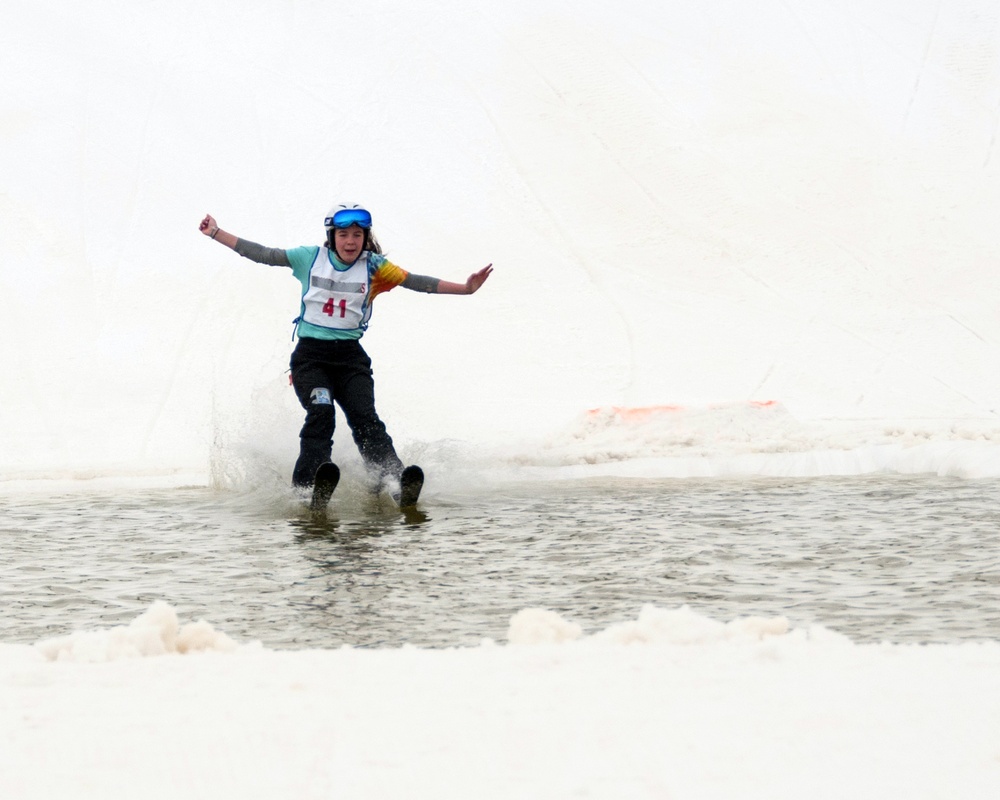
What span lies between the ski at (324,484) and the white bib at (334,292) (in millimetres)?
1042

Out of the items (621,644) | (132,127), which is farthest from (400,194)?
(621,644)

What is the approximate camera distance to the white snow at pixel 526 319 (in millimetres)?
2924

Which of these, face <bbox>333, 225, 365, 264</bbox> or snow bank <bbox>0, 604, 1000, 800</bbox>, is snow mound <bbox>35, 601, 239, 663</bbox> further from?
face <bbox>333, 225, 365, 264</bbox>

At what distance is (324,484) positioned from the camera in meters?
8.09

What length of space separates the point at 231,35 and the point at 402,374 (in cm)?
1161

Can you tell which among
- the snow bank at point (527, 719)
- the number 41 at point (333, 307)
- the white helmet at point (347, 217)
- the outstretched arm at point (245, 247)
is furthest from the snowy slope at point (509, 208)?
the snow bank at point (527, 719)

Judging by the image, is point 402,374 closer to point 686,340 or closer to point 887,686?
point 686,340

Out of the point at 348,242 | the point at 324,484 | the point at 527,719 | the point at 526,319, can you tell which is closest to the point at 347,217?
the point at 348,242

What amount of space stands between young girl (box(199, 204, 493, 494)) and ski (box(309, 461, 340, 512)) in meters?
0.31

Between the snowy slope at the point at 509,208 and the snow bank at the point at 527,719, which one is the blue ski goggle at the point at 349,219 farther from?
the snow bank at the point at 527,719

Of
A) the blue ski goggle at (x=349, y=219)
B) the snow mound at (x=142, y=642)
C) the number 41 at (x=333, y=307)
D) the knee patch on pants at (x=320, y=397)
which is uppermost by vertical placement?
the blue ski goggle at (x=349, y=219)

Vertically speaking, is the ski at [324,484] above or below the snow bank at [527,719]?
above

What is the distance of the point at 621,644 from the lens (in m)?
3.85

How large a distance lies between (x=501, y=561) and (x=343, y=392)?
267cm
